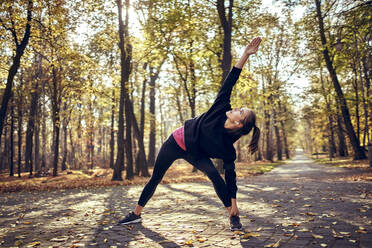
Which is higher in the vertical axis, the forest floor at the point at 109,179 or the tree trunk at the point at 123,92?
the tree trunk at the point at 123,92

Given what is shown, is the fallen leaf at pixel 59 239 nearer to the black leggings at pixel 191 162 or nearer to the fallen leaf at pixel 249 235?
the black leggings at pixel 191 162

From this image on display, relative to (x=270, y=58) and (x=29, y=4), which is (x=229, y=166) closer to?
(x=29, y=4)

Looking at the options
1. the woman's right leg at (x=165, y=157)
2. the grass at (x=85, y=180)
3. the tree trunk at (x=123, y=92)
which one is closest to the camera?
the woman's right leg at (x=165, y=157)

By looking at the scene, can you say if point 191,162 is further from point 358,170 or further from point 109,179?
point 358,170

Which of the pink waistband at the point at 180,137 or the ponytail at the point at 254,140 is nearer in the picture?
the ponytail at the point at 254,140

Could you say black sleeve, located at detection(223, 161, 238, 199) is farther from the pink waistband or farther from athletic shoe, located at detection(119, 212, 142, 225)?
athletic shoe, located at detection(119, 212, 142, 225)

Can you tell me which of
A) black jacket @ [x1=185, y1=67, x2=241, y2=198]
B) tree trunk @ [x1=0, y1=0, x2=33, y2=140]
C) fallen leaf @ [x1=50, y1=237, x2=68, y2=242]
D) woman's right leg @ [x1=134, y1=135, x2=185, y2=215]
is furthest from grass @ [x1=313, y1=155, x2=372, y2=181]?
tree trunk @ [x1=0, y1=0, x2=33, y2=140]

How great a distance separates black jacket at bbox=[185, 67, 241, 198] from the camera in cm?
314

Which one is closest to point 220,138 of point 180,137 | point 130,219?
point 180,137

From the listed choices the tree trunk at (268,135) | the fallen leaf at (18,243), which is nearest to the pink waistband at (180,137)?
the fallen leaf at (18,243)

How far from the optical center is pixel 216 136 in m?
3.12

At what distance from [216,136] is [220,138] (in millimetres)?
56

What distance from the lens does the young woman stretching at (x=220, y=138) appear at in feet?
10.2

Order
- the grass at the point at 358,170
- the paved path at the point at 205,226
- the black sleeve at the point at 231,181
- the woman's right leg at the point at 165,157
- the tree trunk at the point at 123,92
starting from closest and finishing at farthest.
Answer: the paved path at the point at 205,226 < the black sleeve at the point at 231,181 < the woman's right leg at the point at 165,157 < the grass at the point at 358,170 < the tree trunk at the point at 123,92
